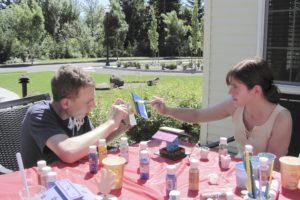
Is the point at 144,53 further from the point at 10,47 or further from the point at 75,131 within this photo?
the point at 75,131

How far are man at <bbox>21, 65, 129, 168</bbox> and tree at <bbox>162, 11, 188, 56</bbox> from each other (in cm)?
3319

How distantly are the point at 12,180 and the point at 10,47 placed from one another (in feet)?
101

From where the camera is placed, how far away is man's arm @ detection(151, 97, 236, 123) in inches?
122

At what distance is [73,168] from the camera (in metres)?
2.23

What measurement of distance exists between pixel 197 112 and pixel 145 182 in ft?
4.23

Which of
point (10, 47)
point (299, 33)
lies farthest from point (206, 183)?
point (10, 47)

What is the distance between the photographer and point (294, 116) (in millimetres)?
3590

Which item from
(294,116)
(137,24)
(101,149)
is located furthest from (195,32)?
(101,149)

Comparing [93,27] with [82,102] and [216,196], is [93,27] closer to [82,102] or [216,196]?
[82,102]

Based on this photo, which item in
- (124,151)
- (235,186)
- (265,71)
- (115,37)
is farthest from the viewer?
(115,37)

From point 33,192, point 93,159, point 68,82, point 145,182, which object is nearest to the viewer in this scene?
point 33,192

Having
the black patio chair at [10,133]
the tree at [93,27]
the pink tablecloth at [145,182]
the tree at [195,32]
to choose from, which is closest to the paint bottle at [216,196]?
the pink tablecloth at [145,182]

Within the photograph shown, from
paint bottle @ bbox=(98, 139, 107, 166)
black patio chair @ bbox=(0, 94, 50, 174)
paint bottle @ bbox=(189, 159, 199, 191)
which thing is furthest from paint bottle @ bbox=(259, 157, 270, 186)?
black patio chair @ bbox=(0, 94, 50, 174)

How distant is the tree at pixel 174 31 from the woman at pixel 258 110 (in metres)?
32.9
